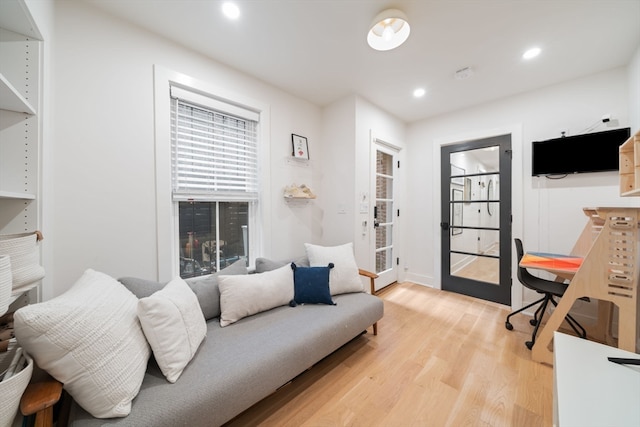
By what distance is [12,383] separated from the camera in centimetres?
75

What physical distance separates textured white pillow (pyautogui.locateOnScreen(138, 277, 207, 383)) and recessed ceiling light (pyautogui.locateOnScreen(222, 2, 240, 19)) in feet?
6.40

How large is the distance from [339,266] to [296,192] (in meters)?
0.98

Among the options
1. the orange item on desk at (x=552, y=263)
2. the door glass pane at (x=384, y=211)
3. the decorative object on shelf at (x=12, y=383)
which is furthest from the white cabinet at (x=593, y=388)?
the door glass pane at (x=384, y=211)

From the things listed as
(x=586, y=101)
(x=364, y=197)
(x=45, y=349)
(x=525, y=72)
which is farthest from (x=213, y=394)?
(x=586, y=101)

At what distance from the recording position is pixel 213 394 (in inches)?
43.3

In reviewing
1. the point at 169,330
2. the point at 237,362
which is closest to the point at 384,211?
the point at 237,362

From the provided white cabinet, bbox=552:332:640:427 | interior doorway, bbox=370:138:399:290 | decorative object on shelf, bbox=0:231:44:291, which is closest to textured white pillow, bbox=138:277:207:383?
decorative object on shelf, bbox=0:231:44:291

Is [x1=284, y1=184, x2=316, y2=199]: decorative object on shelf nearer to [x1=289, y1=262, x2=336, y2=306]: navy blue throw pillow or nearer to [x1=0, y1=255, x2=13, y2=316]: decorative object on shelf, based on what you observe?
[x1=289, y1=262, x2=336, y2=306]: navy blue throw pillow

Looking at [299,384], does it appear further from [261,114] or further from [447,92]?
[447,92]

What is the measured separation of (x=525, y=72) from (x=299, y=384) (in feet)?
11.7

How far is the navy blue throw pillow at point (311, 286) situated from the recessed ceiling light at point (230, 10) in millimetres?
2067

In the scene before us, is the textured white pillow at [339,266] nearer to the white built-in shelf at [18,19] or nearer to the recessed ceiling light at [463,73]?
the recessed ceiling light at [463,73]

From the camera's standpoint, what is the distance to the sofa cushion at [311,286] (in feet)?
6.63

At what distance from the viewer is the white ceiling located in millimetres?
1574
